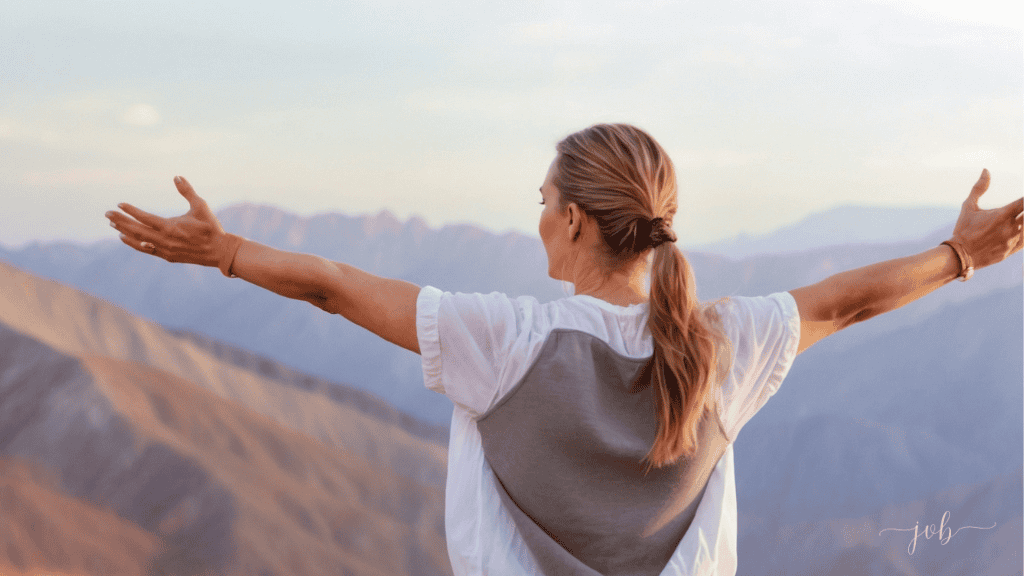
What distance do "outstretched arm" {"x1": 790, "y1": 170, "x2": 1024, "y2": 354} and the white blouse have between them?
0.11 ft

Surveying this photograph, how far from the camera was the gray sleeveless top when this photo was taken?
26.6 inches

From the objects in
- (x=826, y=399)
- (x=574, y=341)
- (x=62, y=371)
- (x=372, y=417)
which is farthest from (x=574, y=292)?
(x=826, y=399)

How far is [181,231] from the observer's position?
0.73 meters

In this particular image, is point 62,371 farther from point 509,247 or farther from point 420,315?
point 420,315

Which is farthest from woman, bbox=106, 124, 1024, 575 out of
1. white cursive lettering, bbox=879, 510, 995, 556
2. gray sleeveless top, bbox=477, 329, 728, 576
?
white cursive lettering, bbox=879, 510, 995, 556

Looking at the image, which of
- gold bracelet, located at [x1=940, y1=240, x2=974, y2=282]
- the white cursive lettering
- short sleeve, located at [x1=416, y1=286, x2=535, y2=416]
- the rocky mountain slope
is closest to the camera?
short sleeve, located at [x1=416, y1=286, x2=535, y2=416]

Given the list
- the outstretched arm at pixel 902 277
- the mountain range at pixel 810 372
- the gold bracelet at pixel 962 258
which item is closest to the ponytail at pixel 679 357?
the outstretched arm at pixel 902 277

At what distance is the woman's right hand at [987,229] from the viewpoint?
0.89 meters

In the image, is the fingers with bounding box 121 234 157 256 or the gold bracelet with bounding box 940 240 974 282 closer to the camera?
the fingers with bounding box 121 234 157 256

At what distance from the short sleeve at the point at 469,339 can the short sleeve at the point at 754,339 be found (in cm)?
19

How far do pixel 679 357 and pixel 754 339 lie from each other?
0.09 meters

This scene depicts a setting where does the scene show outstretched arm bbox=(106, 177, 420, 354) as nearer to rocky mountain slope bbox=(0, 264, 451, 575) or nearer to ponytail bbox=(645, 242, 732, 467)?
ponytail bbox=(645, 242, 732, 467)

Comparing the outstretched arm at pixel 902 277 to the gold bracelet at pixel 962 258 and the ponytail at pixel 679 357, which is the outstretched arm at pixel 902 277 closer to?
the gold bracelet at pixel 962 258

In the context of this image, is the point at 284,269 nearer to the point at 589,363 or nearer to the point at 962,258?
the point at 589,363
